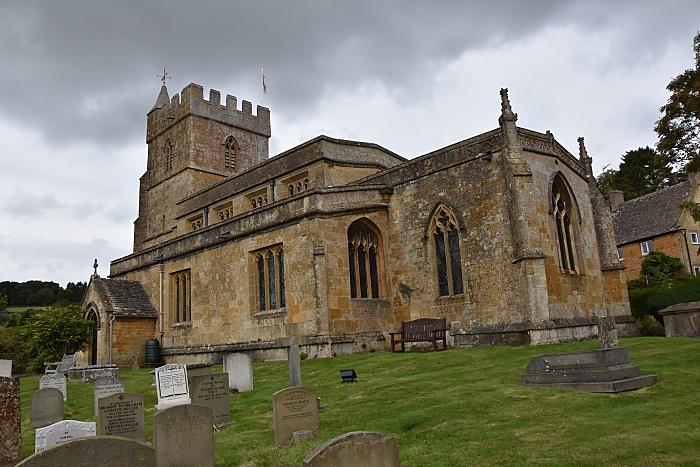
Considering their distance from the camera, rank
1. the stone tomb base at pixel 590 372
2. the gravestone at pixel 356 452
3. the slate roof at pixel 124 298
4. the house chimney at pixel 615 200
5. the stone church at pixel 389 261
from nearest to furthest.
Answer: the gravestone at pixel 356 452
the stone tomb base at pixel 590 372
the stone church at pixel 389 261
the slate roof at pixel 124 298
the house chimney at pixel 615 200

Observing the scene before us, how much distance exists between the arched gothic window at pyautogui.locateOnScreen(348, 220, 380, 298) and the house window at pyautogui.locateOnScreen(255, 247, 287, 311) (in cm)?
278

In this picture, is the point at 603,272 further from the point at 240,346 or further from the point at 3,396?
the point at 3,396

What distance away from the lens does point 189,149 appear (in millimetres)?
37031

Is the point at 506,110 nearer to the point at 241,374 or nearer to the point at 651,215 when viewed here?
the point at 241,374

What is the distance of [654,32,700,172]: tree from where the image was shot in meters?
12.3

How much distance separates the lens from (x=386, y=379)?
13.3m

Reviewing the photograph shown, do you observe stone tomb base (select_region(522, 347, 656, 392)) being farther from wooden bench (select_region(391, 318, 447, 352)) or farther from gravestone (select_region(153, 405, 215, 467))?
wooden bench (select_region(391, 318, 447, 352))

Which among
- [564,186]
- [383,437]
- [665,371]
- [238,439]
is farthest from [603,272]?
[383,437]

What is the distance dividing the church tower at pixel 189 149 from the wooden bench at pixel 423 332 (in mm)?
21365

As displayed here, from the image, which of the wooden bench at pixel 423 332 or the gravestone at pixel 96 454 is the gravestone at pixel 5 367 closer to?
the gravestone at pixel 96 454

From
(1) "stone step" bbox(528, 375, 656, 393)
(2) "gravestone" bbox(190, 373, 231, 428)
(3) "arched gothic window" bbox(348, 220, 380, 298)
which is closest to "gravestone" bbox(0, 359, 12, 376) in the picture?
(2) "gravestone" bbox(190, 373, 231, 428)

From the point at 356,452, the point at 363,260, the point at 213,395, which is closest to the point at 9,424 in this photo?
the point at 213,395

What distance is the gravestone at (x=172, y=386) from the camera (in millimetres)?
12219

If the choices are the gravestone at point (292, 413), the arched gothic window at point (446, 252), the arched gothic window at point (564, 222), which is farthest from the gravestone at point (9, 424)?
the arched gothic window at point (564, 222)
